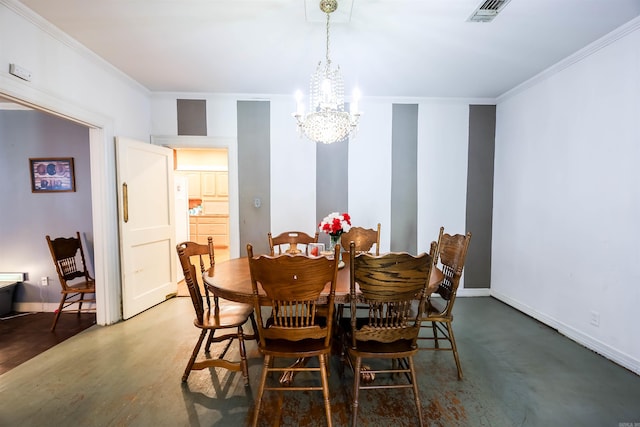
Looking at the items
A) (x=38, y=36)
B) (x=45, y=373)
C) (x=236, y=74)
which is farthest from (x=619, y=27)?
(x=45, y=373)

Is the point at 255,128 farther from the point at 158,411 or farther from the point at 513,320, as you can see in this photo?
the point at 513,320

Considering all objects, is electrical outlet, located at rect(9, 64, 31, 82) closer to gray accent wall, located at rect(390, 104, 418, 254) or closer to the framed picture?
the framed picture

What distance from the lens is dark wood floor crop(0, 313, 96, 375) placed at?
230 cm

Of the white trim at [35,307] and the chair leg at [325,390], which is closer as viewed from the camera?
the chair leg at [325,390]

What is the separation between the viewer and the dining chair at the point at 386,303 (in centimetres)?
141

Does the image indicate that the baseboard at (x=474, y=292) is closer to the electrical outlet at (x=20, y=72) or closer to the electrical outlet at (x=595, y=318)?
the electrical outlet at (x=595, y=318)

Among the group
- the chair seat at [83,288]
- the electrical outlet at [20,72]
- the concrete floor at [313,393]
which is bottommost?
the concrete floor at [313,393]

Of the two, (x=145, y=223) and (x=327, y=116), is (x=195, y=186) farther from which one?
(x=327, y=116)

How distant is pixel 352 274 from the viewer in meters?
1.46

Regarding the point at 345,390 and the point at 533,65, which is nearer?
the point at 345,390

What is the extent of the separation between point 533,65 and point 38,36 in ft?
14.8

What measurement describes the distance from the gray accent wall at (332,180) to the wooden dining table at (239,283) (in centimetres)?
156

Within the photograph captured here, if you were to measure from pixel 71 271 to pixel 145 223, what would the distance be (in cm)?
94

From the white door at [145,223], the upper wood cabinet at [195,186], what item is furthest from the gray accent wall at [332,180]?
the upper wood cabinet at [195,186]
